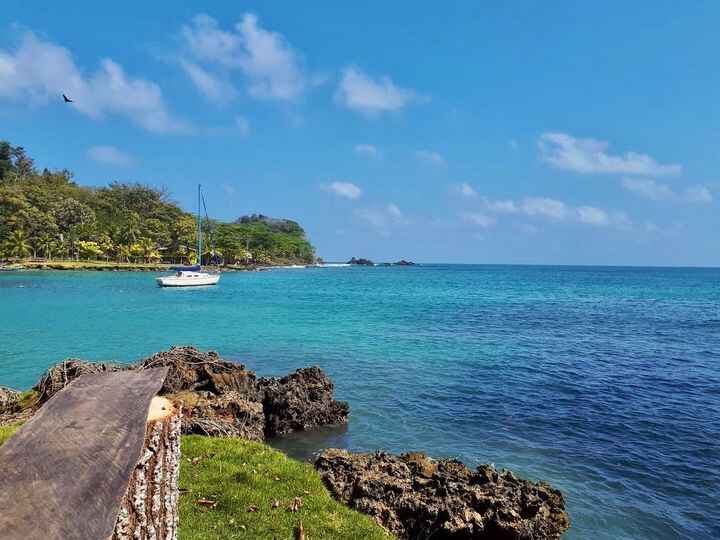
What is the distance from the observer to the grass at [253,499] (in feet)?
20.7

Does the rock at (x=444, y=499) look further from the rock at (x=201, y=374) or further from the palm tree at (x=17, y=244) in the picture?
the palm tree at (x=17, y=244)

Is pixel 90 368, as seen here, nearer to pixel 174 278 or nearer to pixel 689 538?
pixel 689 538

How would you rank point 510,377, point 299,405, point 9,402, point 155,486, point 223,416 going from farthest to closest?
point 510,377 → point 299,405 → point 9,402 → point 223,416 → point 155,486

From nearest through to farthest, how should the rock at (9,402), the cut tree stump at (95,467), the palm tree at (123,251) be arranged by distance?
the cut tree stump at (95,467) < the rock at (9,402) < the palm tree at (123,251)

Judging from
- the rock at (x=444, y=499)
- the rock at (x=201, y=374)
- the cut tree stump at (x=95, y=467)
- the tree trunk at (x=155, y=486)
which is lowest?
the rock at (x=444, y=499)

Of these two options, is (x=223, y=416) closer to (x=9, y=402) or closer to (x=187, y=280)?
(x=9, y=402)

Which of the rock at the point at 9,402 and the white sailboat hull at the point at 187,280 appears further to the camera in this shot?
the white sailboat hull at the point at 187,280

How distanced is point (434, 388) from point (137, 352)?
50.8ft

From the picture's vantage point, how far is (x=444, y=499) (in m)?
7.84

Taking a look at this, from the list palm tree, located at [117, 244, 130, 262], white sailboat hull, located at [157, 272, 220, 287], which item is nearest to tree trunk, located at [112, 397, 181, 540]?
white sailboat hull, located at [157, 272, 220, 287]

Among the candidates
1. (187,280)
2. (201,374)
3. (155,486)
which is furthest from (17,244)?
(155,486)

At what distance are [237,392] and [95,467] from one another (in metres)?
10.7

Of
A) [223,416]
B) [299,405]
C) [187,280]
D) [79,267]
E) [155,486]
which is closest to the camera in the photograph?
[155,486]

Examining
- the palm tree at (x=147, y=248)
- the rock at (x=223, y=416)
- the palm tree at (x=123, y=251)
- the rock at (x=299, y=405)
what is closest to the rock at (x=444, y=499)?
the rock at (x=223, y=416)
